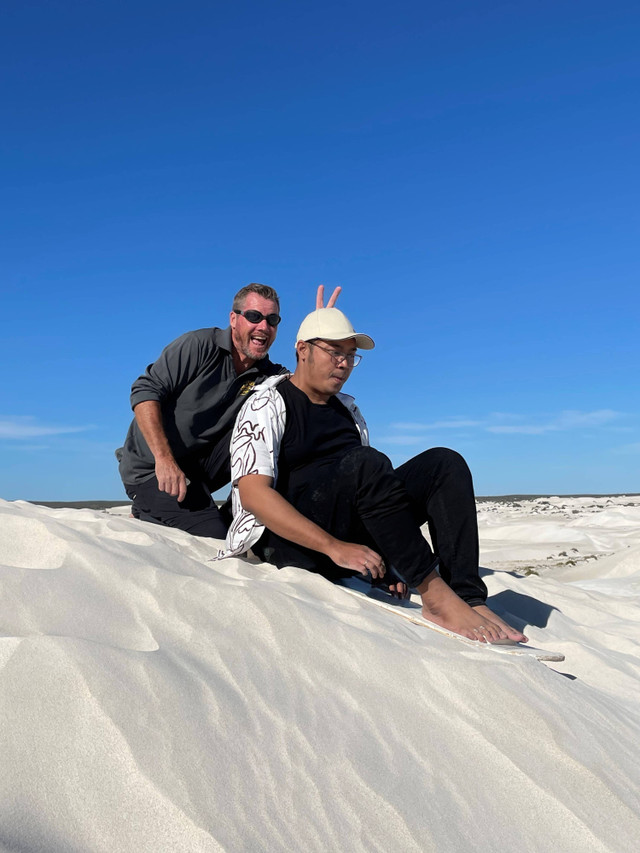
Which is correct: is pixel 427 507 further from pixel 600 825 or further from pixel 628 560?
pixel 628 560

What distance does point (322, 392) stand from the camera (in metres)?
3.08

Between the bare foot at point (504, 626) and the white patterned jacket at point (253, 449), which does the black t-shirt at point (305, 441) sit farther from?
the bare foot at point (504, 626)

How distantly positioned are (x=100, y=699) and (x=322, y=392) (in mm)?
1874

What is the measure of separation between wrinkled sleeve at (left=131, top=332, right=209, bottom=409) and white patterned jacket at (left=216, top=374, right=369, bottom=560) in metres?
0.86

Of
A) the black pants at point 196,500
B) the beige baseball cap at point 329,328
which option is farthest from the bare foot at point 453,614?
the black pants at point 196,500

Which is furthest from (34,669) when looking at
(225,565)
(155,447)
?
(155,447)

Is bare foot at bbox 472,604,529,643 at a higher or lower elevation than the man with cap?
lower

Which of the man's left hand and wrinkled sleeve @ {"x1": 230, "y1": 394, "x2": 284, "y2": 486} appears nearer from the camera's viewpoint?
wrinkled sleeve @ {"x1": 230, "y1": 394, "x2": 284, "y2": 486}

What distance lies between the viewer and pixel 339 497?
273 centimetres

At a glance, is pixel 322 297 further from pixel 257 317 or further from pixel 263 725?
pixel 263 725

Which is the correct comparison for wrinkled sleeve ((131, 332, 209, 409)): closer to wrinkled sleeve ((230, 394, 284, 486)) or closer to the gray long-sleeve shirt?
the gray long-sleeve shirt

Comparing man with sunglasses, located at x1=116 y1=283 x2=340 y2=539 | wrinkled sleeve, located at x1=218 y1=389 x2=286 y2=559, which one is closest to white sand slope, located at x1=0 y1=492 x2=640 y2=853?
wrinkled sleeve, located at x1=218 y1=389 x2=286 y2=559

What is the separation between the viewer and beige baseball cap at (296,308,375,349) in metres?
2.97

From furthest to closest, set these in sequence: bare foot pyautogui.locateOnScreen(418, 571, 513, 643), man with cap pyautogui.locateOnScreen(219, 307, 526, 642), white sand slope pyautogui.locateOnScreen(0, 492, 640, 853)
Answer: man with cap pyautogui.locateOnScreen(219, 307, 526, 642) < bare foot pyautogui.locateOnScreen(418, 571, 513, 643) < white sand slope pyautogui.locateOnScreen(0, 492, 640, 853)
